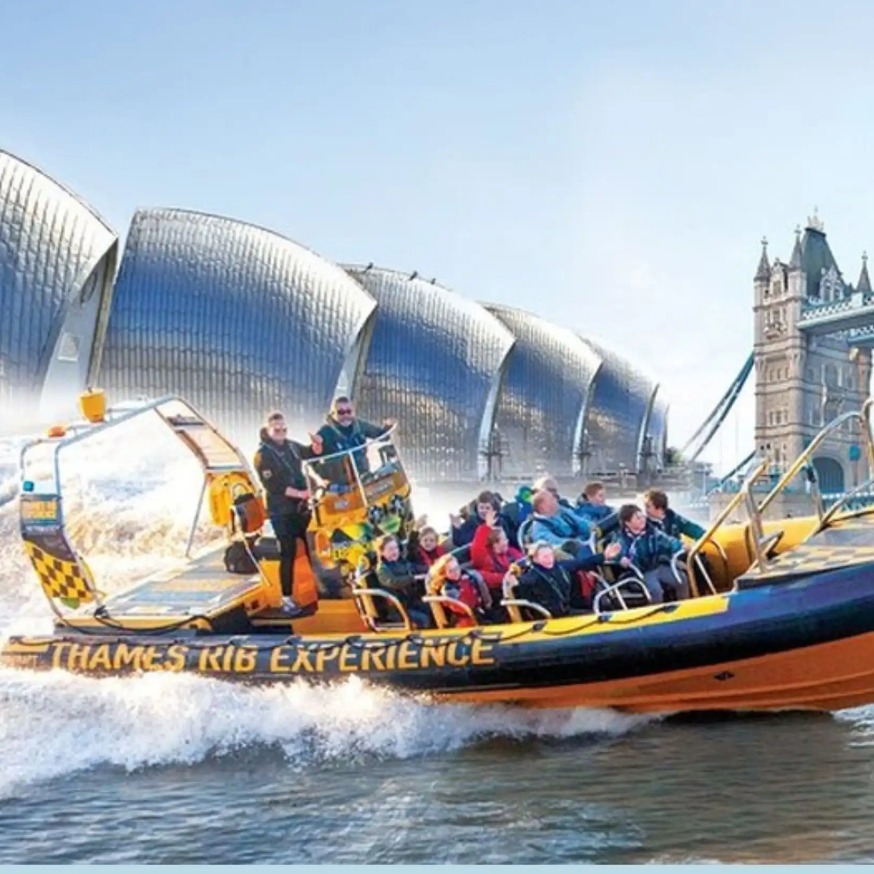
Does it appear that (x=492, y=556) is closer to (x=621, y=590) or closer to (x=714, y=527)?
→ (x=621, y=590)

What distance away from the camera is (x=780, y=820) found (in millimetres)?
3467

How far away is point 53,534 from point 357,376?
8.40m

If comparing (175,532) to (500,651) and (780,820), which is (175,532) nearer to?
(500,651)

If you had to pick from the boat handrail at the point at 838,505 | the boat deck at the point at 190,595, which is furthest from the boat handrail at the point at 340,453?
the boat handrail at the point at 838,505

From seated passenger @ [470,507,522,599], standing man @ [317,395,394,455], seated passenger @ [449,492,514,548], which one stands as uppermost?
standing man @ [317,395,394,455]

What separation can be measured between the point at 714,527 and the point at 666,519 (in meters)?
0.49

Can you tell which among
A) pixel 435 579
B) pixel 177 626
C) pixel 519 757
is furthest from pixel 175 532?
pixel 519 757

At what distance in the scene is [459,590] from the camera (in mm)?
4691

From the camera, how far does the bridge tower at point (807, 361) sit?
499cm

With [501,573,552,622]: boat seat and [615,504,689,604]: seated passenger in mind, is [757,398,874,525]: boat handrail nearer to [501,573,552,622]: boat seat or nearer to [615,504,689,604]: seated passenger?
[615,504,689,604]: seated passenger

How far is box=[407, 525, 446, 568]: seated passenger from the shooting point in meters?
4.96

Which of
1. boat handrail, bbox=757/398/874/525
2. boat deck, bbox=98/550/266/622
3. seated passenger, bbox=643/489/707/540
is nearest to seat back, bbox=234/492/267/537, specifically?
boat deck, bbox=98/550/266/622

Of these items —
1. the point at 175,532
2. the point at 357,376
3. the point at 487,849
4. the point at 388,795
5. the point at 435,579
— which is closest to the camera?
the point at 487,849

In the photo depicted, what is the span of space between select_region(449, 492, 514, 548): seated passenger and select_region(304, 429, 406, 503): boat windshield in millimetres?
397
